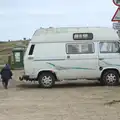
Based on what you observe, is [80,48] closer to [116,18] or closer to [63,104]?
[63,104]

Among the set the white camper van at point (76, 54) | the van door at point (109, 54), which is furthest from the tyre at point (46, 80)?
the van door at point (109, 54)

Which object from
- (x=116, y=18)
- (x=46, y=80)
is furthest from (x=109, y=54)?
(x=116, y=18)

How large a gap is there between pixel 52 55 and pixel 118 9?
761 cm

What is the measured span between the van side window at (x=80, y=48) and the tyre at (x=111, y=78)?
1.24m

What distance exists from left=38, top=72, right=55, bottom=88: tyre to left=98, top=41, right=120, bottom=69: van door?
2292 mm

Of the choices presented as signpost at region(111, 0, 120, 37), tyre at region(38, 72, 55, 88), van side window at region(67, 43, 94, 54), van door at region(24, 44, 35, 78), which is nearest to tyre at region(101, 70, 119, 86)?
van side window at region(67, 43, 94, 54)

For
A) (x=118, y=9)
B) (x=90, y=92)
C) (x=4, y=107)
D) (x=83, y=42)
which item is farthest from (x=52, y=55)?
(x=118, y=9)

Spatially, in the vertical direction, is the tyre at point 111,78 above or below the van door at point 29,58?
below

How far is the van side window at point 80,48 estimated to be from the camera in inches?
752

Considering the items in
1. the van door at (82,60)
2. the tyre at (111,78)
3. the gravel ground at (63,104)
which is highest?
the van door at (82,60)

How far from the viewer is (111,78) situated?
19.2 meters

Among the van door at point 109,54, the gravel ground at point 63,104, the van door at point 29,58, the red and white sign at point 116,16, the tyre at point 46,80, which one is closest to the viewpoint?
the gravel ground at point 63,104

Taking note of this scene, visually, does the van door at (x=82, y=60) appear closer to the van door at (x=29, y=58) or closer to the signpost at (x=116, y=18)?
the van door at (x=29, y=58)

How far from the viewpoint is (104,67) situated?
19.1m
